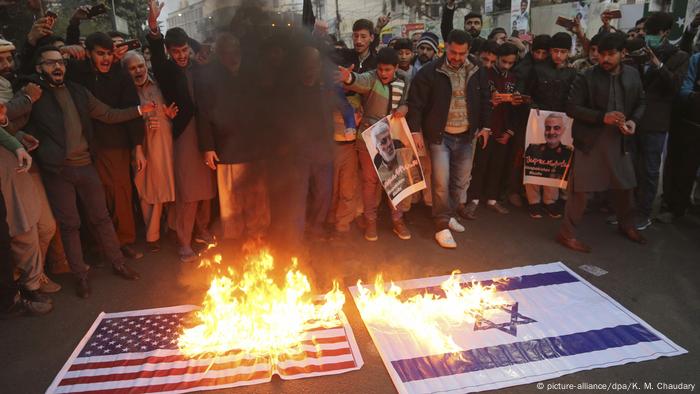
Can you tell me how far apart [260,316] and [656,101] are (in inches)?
221

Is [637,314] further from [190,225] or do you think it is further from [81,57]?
[81,57]

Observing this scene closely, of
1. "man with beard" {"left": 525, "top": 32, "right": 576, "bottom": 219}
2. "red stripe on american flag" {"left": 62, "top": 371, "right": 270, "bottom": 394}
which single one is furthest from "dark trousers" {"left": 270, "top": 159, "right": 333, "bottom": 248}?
"man with beard" {"left": 525, "top": 32, "right": 576, "bottom": 219}

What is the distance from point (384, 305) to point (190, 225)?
2570mm

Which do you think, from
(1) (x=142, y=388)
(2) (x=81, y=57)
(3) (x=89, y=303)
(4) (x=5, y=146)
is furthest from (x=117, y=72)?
(1) (x=142, y=388)

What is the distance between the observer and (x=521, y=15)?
32.6 ft

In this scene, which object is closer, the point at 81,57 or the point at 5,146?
the point at 5,146

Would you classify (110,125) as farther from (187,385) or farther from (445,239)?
(445,239)

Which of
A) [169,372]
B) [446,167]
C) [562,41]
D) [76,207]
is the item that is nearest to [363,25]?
[446,167]

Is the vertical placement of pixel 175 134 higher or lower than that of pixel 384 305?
higher

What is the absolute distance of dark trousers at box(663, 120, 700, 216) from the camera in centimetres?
613

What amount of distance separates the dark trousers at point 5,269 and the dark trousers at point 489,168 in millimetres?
5578

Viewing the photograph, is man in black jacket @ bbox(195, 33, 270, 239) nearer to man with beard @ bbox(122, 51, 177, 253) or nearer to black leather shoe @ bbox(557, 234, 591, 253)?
man with beard @ bbox(122, 51, 177, 253)

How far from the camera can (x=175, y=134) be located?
5152 mm

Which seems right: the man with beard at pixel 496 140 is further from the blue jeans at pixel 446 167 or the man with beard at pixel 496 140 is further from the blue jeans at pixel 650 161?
the blue jeans at pixel 650 161
